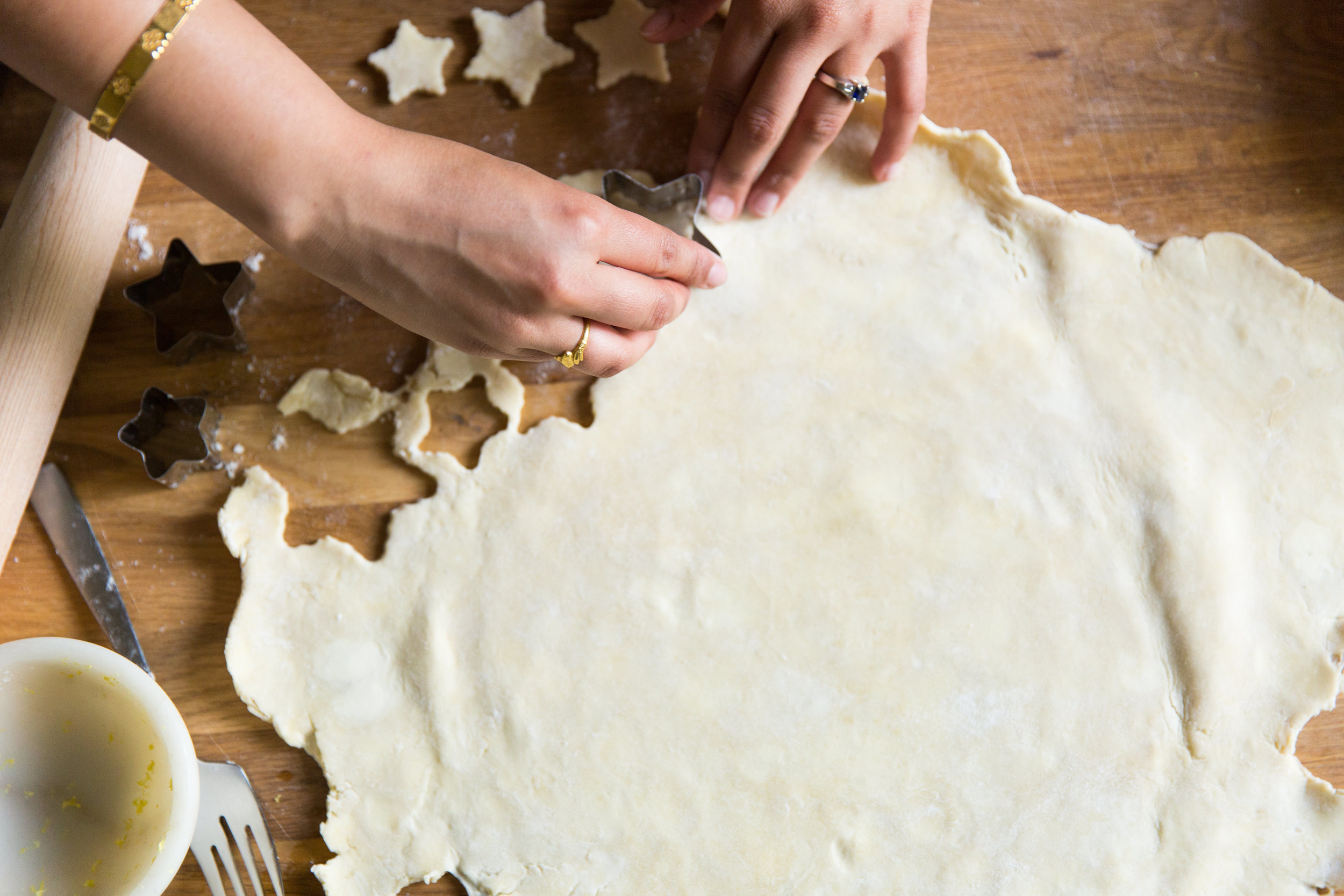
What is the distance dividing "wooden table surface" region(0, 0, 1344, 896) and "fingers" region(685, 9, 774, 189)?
0.07 meters

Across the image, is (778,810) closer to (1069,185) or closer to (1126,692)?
(1126,692)

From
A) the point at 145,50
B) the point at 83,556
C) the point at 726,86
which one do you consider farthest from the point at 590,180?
the point at 83,556

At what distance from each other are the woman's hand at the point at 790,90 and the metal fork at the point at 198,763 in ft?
3.27

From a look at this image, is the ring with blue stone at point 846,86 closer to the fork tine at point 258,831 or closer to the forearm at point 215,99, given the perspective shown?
the forearm at point 215,99

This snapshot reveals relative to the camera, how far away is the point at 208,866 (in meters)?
1.11

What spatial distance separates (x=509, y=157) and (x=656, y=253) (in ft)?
1.29

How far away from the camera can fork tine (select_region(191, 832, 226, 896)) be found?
43.5 inches

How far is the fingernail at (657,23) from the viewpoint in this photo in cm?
127

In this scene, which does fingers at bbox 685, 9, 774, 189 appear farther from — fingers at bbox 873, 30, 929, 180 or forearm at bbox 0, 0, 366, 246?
forearm at bbox 0, 0, 366, 246

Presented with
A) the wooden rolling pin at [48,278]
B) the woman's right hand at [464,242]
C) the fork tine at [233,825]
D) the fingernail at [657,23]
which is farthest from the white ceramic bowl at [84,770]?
the fingernail at [657,23]

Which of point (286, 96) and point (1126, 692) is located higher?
point (286, 96)

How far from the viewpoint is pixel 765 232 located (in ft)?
4.02

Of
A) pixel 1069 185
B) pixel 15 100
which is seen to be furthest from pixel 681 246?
→ pixel 15 100

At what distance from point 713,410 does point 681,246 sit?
24 centimetres
